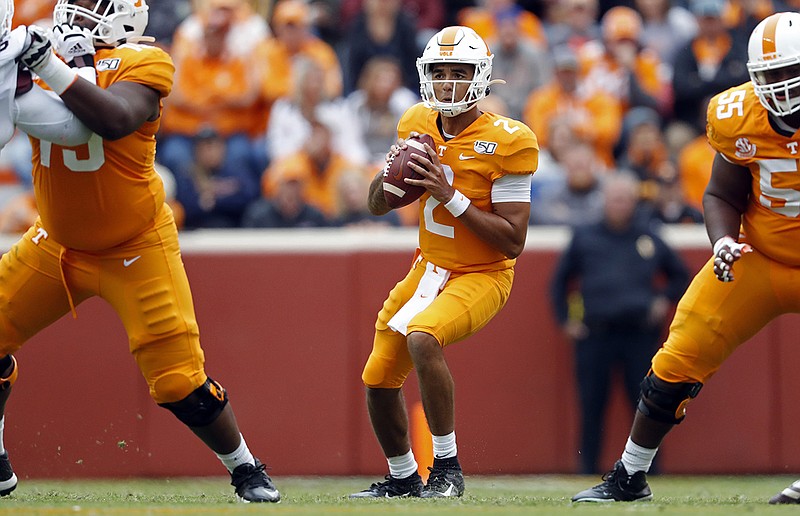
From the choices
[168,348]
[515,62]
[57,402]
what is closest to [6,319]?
[168,348]

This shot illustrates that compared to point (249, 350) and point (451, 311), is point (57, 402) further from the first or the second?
point (451, 311)

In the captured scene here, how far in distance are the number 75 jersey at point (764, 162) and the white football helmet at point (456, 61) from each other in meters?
0.98

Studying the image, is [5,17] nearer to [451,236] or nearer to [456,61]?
[456,61]

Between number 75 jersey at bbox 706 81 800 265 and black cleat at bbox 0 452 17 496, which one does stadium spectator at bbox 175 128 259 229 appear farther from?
number 75 jersey at bbox 706 81 800 265

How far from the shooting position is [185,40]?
10.5 metres

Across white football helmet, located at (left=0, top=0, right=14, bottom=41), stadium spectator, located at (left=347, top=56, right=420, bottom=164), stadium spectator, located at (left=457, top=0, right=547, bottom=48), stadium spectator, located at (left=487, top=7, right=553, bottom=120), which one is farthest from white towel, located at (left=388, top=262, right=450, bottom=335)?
stadium spectator, located at (left=457, top=0, right=547, bottom=48)

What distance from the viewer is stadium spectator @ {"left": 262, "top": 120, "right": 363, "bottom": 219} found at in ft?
31.9

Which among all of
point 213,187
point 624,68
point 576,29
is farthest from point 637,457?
point 576,29

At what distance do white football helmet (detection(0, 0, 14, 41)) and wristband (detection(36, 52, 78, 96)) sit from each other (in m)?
0.21

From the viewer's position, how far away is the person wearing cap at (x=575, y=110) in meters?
10.3

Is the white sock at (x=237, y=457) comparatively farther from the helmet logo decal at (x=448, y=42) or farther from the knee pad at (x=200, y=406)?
the helmet logo decal at (x=448, y=42)

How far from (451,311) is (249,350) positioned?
313 cm

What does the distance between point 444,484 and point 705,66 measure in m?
5.84

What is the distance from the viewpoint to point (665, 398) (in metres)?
5.62
